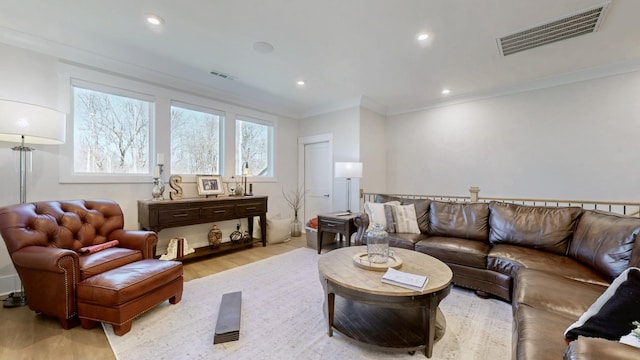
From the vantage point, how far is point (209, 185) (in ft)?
13.5

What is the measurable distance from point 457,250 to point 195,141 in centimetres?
398

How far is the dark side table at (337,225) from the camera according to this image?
372 cm

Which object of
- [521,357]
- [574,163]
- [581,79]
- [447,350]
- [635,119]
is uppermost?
[581,79]

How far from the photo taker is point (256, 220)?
493 centimetres

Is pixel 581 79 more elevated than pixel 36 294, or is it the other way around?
pixel 581 79

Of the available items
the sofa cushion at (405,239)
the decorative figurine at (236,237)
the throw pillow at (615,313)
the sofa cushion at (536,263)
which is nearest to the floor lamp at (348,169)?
the sofa cushion at (405,239)

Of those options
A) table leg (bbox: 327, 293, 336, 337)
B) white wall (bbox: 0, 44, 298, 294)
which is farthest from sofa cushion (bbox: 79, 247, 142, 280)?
table leg (bbox: 327, 293, 336, 337)

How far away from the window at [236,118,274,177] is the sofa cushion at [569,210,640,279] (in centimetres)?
445

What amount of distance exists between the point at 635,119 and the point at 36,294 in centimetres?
662

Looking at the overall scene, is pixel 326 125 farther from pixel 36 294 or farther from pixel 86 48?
pixel 36 294

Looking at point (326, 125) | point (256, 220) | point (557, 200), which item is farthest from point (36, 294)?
point (557, 200)

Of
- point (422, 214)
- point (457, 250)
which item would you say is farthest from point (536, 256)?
point (422, 214)

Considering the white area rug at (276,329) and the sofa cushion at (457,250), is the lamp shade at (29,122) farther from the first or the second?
the sofa cushion at (457,250)

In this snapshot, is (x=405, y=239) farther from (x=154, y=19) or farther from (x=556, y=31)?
(x=154, y=19)
